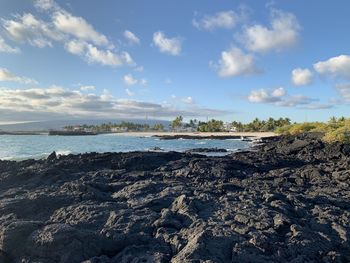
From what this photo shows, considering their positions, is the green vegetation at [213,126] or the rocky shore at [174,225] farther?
the green vegetation at [213,126]

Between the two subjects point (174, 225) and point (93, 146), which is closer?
point (174, 225)

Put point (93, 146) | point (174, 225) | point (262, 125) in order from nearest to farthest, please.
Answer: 1. point (174, 225)
2. point (93, 146)
3. point (262, 125)

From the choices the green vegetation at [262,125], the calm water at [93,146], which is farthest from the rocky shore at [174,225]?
the green vegetation at [262,125]

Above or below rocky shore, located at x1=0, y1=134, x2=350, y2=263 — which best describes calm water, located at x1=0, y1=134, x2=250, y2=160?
below

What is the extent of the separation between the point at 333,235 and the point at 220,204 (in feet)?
10.6

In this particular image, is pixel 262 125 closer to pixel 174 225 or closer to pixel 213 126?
pixel 213 126

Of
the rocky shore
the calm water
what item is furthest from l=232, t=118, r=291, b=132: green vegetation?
the rocky shore

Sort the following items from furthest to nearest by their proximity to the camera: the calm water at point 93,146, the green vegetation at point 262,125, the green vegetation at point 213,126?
1. the green vegetation at point 213,126
2. the green vegetation at point 262,125
3. the calm water at point 93,146

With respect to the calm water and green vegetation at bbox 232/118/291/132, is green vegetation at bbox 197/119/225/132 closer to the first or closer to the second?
green vegetation at bbox 232/118/291/132

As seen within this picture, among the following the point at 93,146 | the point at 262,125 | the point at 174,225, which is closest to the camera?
the point at 174,225

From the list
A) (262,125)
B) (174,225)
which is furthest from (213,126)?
(174,225)

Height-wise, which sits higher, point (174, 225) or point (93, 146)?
point (174, 225)

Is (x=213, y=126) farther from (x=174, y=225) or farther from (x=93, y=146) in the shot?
(x=174, y=225)

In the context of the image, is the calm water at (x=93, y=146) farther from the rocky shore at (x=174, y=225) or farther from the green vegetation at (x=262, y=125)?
the green vegetation at (x=262, y=125)
